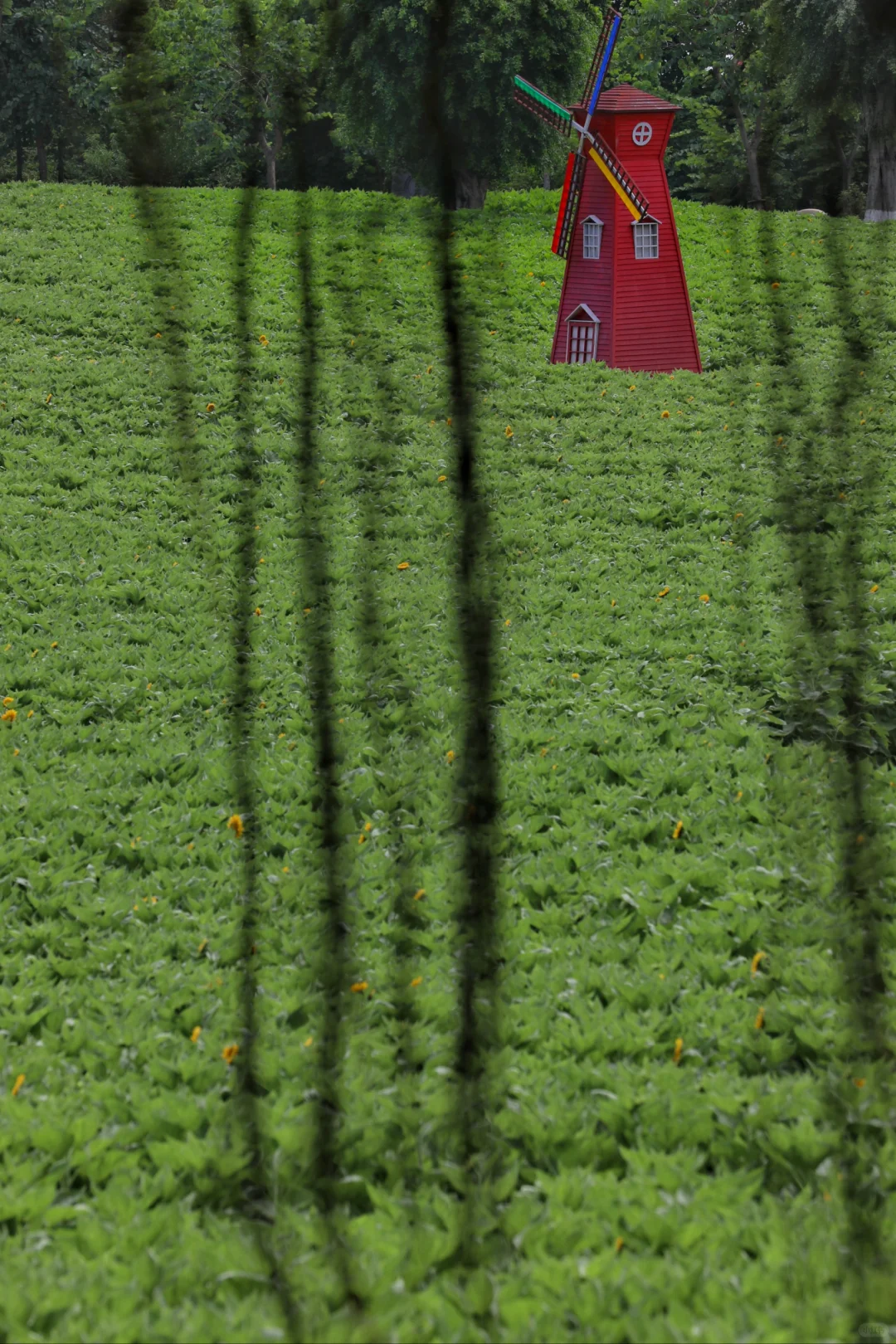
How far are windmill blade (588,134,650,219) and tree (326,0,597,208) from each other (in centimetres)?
665

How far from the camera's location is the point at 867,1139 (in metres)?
2.58

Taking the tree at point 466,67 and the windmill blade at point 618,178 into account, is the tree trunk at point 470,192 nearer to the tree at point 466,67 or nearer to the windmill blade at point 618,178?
the tree at point 466,67

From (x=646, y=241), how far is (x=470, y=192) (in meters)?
9.75

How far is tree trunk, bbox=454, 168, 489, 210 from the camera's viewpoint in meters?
18.2

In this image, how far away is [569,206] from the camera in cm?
993

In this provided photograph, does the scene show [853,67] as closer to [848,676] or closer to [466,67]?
[466,67]

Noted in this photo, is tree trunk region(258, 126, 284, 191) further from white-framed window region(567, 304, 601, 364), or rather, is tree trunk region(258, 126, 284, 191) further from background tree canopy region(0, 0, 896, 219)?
white-framed window region(567, 304, 601, 364)

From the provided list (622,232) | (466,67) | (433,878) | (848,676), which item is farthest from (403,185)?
(433,878)

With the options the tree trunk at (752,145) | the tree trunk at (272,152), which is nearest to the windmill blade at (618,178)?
the tree trunk at (272,152)

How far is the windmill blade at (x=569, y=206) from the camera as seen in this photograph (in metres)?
9.83

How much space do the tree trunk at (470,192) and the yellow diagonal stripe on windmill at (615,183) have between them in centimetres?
904

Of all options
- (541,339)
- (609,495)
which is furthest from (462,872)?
(541,339)

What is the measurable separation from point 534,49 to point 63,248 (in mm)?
7490

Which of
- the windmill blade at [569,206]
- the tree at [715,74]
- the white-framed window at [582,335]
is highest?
the tree at [715,74]
